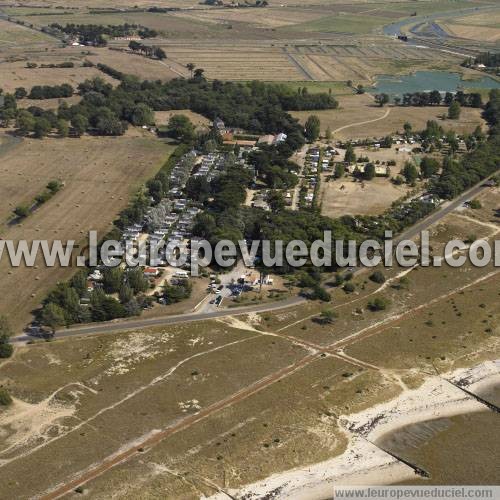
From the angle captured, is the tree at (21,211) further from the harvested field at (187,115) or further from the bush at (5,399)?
the harvested field at (187,115)

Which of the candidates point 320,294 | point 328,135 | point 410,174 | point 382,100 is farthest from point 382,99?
point 320,294

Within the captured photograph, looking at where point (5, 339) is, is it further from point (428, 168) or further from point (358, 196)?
point (428, 168)

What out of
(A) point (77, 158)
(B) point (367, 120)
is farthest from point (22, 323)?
(B) point (367, 120)

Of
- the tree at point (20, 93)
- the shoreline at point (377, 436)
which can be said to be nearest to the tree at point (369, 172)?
the shoreline at point (377, 436)

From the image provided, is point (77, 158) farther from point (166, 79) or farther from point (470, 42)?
point (470, 42)

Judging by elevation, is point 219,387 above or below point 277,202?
below

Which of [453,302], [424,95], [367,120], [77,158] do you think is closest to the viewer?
[453,302]
